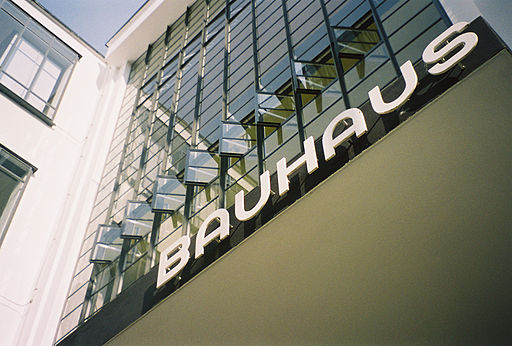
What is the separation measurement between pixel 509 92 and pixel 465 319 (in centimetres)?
313

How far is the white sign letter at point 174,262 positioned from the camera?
9742 millimetres

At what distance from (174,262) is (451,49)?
Answer: 6831 millimetres

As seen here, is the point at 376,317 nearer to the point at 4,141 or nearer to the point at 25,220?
the point at 25,220

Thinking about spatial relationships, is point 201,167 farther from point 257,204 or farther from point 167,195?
point 257,204

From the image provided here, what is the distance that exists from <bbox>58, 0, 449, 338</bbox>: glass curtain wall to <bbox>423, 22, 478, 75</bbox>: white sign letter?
75.1 inches

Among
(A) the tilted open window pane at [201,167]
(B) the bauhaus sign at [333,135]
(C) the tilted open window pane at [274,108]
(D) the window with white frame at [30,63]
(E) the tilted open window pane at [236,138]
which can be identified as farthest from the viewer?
(D) the window with white frame at [30,63]

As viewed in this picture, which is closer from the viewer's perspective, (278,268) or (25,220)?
(278,268)

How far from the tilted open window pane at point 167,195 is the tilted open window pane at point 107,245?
7.64 feet

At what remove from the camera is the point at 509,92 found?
20.4 feet

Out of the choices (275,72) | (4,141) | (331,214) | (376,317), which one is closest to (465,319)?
(376,317)

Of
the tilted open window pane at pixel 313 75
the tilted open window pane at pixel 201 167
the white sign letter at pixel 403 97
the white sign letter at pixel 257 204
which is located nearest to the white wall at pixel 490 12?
the white sign letter at pixel 403 97

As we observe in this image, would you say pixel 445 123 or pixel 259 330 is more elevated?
pixel 445 123

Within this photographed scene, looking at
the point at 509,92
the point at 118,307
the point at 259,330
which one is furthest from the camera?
the point at 118,307

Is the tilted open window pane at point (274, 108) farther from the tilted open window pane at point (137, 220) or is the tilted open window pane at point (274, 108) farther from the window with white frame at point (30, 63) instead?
the window with white frame at point (30, 63)
